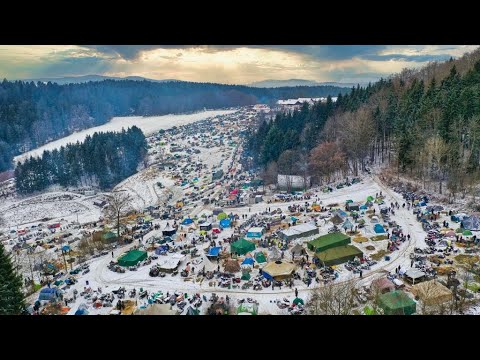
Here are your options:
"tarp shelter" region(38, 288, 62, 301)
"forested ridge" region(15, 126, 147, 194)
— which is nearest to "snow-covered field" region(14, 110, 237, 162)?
"forested ridge" region(15, 126, 147, 194)

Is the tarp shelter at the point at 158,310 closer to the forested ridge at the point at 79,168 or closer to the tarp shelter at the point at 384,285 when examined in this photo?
the tarp shelter at the point at 384,285

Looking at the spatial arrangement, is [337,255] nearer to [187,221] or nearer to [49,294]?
[187,221]

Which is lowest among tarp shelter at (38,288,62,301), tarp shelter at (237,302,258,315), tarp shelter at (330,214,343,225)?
tarp shelter at (38,288,62,301)

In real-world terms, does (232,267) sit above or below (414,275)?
below

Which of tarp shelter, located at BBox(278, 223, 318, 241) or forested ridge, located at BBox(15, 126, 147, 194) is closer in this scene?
tarp shelter, located at BBox(278, 223, 318, 241)

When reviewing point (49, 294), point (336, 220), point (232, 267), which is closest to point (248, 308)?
point (232, 267)

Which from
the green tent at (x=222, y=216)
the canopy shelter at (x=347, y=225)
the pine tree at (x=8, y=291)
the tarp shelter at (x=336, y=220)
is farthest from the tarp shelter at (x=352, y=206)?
the pine tree at (x=8, y=291)

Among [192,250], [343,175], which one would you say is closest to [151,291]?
[192,250]

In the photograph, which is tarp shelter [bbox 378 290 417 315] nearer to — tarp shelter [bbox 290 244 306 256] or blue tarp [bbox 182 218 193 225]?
tarp shelter [bbox 290 244 306 256]
